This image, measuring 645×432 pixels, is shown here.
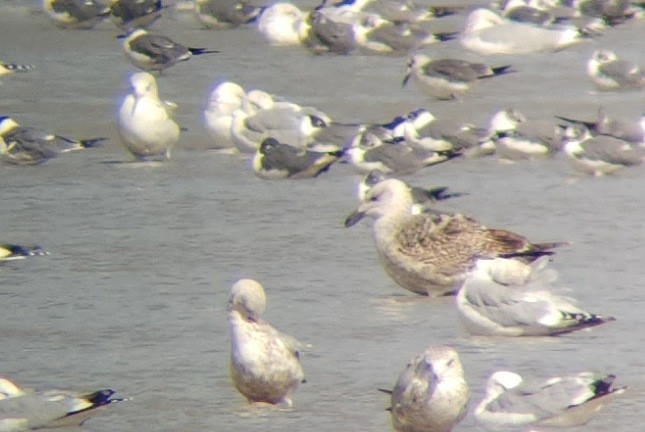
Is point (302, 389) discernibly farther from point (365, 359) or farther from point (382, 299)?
point (382, 299)

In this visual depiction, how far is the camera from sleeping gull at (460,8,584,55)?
57.6 feet

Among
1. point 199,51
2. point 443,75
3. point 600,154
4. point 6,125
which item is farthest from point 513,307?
point 199,51

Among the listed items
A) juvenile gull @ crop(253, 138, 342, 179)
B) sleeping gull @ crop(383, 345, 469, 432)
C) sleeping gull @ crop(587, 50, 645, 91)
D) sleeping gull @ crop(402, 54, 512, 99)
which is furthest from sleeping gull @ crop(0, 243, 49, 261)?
sleeping gull @ crop(587, 50, 645, 91)

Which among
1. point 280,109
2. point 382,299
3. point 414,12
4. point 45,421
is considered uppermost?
point 45,421

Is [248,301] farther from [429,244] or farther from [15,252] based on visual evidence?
[15,252]

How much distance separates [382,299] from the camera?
887 cm

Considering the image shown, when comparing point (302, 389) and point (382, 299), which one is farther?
point (382, 299)

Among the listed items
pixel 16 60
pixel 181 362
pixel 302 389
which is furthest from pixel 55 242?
pixel 16 60

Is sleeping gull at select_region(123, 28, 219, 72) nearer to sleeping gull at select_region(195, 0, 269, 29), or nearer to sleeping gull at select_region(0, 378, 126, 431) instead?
sleeping gull at select_region(195, 0, 269, 29)

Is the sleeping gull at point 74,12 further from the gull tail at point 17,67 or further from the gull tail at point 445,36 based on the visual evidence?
the gull tail at point 445,36

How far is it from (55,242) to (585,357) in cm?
381

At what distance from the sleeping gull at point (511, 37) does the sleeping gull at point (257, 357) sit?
35.7ft

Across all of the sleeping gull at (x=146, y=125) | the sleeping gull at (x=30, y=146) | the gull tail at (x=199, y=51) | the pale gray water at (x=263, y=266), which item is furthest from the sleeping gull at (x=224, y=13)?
the sleeping gull at (x=30, y=146)

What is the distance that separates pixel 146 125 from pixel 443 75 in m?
3.14
